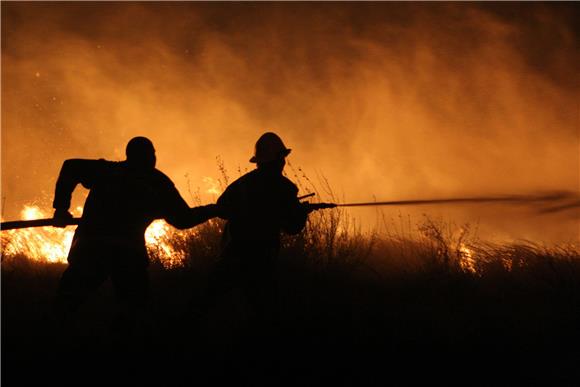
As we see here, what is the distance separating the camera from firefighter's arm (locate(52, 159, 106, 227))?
4.41m

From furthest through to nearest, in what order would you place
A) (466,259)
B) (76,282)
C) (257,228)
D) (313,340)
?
1. (466,259)
2. (313,340)
3. (257,228)
4. (76,282)

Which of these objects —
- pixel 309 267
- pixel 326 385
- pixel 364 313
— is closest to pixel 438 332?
pixel 364 313

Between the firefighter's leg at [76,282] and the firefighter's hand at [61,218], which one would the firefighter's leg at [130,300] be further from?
the firefighter's hand at [61,218]

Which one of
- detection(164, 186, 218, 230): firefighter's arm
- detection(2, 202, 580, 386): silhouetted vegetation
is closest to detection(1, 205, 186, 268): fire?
detection(2, 202, 580, 386): silhouetted vegetation

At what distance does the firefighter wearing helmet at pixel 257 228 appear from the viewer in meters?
4.23

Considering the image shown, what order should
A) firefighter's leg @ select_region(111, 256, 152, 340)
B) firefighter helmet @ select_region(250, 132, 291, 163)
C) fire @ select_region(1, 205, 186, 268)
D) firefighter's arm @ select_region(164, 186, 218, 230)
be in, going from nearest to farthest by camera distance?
firefighter's leg @ select_region(111, 256, 152, 340), firefighter helmet @ select_region(250, 132, 291, 163), firefighter's arm @ select_region(164, 186, 218, 230), fire @ select_region(1, 205, 186, 268)

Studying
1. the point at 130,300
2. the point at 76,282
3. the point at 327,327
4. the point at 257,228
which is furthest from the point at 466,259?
the point at 76,282

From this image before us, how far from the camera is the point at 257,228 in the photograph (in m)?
4.39

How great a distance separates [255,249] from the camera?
4.32m

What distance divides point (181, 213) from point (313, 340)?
6.22ft

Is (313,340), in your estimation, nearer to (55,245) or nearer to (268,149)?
(268,149)

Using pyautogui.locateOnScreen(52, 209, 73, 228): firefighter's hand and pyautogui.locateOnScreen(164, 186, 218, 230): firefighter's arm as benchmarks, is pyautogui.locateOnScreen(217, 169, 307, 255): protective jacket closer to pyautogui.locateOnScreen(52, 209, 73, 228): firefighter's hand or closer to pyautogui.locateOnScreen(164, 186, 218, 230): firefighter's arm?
pyautogui.locateOnScreen(164, 186, 218, 230): firefighter's arm

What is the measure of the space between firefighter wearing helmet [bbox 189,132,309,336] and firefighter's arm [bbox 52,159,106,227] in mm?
1267

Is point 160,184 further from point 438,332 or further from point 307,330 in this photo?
point 438,332
